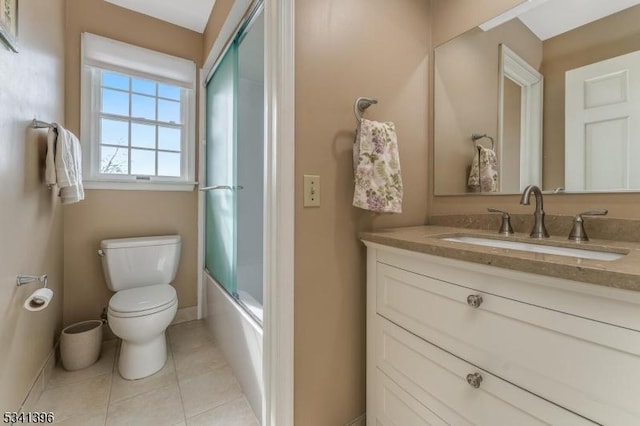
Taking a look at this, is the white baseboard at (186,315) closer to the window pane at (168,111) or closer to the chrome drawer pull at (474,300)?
the window pane at (168,111)

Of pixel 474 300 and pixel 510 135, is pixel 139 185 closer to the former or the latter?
pixel 474 300

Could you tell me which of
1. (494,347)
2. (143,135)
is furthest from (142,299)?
(494,347)

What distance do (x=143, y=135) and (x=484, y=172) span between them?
7.79ft

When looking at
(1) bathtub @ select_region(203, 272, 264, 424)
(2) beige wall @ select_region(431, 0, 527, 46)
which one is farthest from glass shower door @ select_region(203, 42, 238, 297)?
(2) beige wall @ select_region(431, 0, 527, 46)

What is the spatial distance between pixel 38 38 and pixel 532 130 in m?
2.37

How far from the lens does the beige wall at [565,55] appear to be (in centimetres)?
92

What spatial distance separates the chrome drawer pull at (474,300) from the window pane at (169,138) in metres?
2.30

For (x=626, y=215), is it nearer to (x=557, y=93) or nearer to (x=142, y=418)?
(x=557, y=93)

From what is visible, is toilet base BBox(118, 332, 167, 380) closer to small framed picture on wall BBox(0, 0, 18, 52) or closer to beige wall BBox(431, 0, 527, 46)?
small framed picture on wall BBox(0, 0, 18, 52)

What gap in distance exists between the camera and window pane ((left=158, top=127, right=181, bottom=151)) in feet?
7.02

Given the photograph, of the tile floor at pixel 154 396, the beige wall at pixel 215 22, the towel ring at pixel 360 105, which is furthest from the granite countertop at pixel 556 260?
the beige wall at pixel 215 22

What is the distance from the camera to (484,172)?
130 cm

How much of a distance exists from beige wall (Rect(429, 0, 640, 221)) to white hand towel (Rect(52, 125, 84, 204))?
189cm

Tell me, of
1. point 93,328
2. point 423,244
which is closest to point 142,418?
point 93,328
